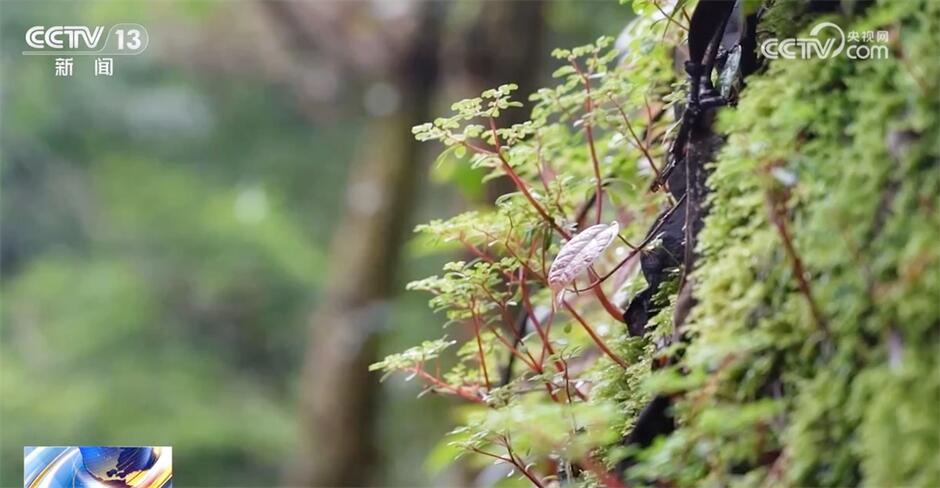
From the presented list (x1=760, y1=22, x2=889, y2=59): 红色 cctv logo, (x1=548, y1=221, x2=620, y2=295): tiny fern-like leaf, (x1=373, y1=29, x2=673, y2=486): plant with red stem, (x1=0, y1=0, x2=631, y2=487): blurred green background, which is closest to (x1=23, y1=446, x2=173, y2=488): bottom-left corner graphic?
(x1=373, y1=29, x2=673, y2=486): plant with red stem

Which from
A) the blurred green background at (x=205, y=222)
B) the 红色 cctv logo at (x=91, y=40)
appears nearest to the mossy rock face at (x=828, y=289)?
the 红色 cctv logo at (x=91, y=40)

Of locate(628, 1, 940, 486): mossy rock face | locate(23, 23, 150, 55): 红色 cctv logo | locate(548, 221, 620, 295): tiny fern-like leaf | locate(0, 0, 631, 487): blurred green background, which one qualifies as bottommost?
locate(628, 1, 940, 486): mossy rock face

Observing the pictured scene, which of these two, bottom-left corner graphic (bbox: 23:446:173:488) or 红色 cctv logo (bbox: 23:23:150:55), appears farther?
红色 cctv logo (bbox: 23:23:150:55)

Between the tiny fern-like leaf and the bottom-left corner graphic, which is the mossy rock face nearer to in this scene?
the tiny fern-like leaf

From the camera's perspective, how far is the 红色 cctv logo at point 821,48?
18.4 inches

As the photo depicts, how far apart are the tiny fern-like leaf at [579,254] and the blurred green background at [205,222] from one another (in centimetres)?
196

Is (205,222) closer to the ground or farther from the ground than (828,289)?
farther from the ground

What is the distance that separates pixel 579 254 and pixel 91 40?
0.64 metres

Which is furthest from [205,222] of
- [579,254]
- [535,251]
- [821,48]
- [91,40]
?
[821,48]

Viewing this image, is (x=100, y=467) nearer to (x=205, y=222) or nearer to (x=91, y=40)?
(x=91, y=40)

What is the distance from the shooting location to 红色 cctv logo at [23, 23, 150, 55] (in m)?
1.00

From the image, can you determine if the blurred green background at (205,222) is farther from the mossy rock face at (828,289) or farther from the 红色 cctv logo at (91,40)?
the mossy rock face at (828,289)

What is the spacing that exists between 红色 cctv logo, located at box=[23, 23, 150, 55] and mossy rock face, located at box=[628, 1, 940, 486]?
72 centimetres

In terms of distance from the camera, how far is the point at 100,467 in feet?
2.00
